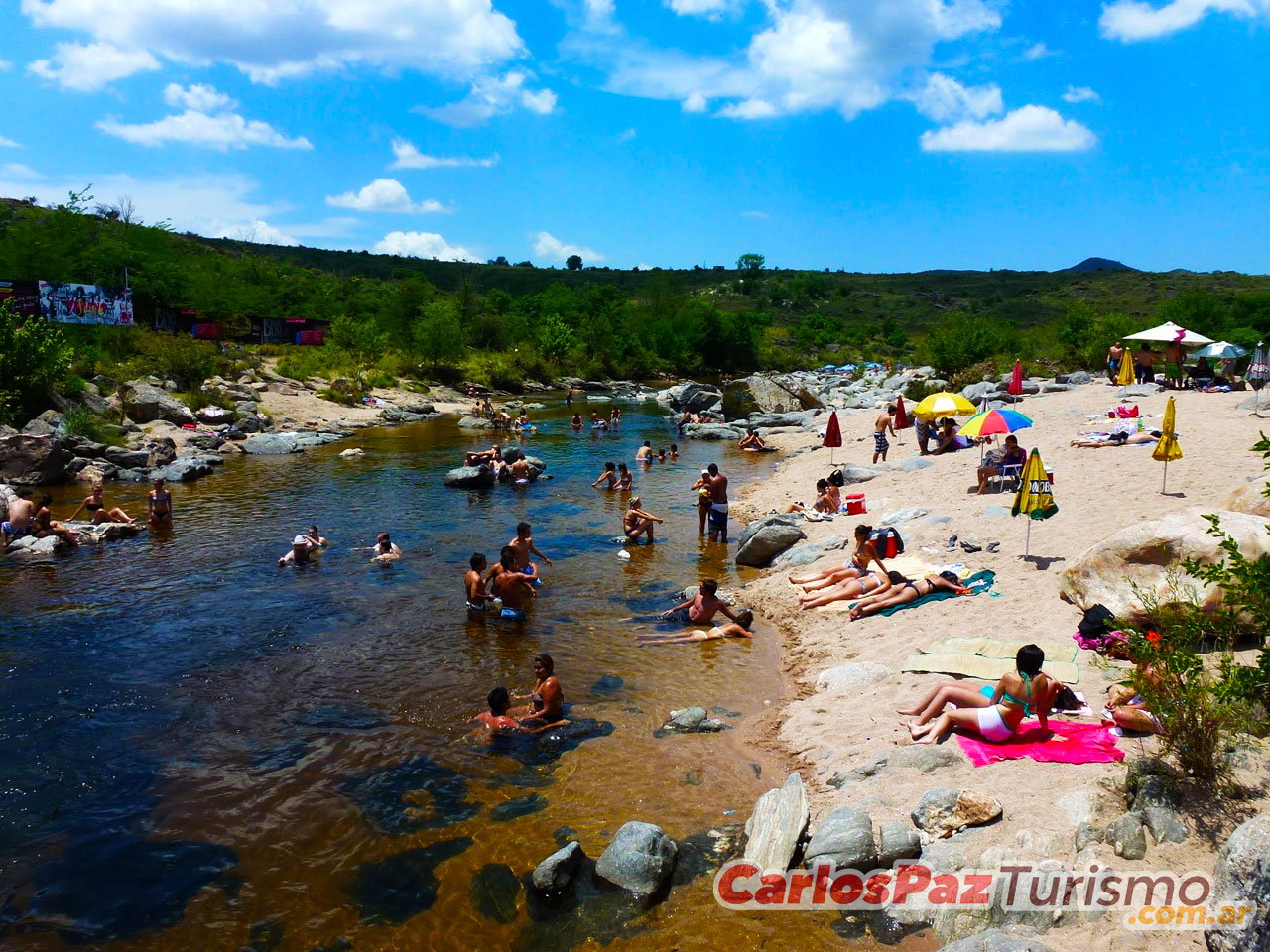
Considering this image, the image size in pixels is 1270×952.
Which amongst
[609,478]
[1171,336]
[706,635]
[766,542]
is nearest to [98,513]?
[609,478]

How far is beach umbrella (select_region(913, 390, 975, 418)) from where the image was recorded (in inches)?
816

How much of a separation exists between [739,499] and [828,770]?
16.3 m

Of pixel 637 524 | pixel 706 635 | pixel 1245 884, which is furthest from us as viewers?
pixel 637 524

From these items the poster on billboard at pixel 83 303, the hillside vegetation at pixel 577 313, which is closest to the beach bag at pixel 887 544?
the hillside vegetation at pixel 577 313

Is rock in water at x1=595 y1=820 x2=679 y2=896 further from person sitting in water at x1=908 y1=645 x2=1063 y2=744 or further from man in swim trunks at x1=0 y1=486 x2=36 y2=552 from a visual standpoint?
man in swim trunks at x1=0 y1=486 x2=36 y2=552

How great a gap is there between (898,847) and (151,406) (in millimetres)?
35895

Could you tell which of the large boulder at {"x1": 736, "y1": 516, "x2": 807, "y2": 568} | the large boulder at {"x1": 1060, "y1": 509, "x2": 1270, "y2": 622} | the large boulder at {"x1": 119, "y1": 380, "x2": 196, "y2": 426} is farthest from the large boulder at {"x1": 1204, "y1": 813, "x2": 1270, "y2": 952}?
the large boulder at {"x1": 119, "y1": 380, "x2": 196, "y2": 426}

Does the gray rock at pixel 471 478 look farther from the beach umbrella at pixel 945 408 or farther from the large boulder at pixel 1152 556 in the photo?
the large boulder at pixel 1152 556

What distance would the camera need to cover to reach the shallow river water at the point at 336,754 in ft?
21.1

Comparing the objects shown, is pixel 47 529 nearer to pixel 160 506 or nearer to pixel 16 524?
pixel 16 524

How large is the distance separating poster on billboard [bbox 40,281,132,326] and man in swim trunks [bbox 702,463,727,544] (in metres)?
41.8

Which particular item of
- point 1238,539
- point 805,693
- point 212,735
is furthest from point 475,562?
point 1238,539

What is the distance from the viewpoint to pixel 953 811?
253 inches

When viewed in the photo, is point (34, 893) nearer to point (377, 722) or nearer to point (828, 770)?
point (377, 722)
